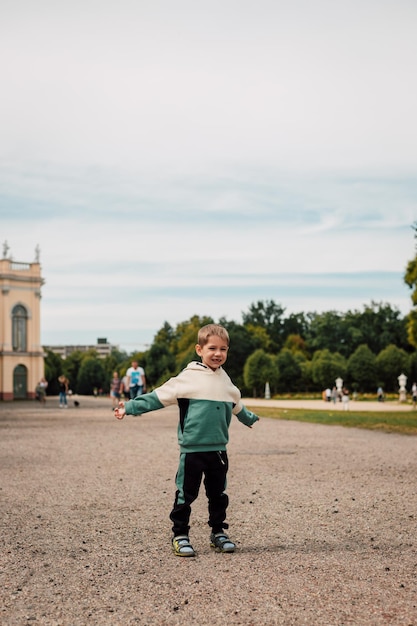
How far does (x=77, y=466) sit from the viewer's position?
39.0 ft

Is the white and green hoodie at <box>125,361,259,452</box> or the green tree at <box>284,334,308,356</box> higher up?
the green tree at <box>284,334,308,356</box>

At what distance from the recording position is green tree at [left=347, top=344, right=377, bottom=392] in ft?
242

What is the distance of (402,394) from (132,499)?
47221 millimetres

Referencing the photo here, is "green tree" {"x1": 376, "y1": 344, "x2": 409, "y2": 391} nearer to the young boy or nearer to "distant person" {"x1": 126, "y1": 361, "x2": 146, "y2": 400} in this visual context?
"distant person" {"x1": 126, "y1": 361, "x2": 146, "y2": 400}

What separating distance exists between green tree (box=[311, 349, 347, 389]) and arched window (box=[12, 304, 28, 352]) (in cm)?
2845

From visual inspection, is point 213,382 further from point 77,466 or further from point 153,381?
point 153,381

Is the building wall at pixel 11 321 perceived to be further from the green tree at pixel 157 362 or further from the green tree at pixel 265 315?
the green tree at pixel 265 315

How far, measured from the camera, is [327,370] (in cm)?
7844

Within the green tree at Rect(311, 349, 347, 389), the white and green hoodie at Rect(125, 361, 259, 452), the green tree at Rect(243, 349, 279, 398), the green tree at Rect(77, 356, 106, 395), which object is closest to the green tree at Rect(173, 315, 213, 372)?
the green tree at Rect(243, 349, 279, 398)

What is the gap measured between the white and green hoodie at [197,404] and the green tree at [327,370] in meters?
72.4

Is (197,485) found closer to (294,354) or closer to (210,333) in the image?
(210,333)

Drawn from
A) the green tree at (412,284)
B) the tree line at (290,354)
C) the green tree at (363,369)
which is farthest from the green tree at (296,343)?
the green tree at (412,284)

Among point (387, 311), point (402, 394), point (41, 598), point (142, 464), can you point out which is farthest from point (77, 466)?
point (387, 311)

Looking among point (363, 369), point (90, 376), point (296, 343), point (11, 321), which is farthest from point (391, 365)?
point (90, 376)
